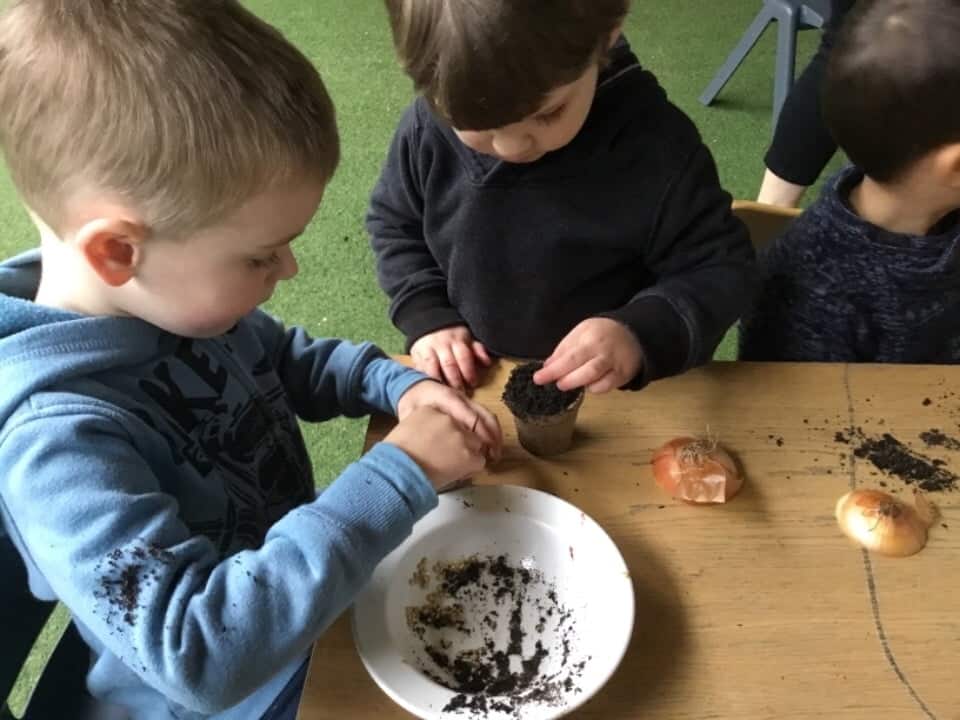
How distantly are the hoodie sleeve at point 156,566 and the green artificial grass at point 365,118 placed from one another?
2.91ft

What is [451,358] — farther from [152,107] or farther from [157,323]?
[152,107]

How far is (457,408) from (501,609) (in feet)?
0.64

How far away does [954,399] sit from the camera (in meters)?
→ 0.94

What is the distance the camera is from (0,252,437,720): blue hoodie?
636 mm

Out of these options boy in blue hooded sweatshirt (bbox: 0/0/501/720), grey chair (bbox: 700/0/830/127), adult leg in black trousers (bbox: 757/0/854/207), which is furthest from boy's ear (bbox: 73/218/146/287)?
grey chair (bbox: 700/0/830/127)

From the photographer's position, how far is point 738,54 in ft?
8.08

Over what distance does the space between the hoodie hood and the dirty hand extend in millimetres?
232


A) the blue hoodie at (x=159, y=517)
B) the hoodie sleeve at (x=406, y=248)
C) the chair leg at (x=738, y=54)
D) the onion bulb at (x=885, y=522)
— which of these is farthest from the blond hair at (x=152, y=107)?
the chair leg at (x=738, y=54)

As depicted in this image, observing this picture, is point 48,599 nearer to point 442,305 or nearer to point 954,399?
point 442,305

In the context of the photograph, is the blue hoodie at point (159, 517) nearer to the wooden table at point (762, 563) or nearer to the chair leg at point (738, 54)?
the wooden table at point (762, 563)

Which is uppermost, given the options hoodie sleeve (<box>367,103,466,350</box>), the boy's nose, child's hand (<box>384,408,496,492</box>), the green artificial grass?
the boy's nose

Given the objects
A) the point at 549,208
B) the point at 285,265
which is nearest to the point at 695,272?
the point at 549,208

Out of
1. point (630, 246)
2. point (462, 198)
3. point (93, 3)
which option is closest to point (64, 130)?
point (93, 3)

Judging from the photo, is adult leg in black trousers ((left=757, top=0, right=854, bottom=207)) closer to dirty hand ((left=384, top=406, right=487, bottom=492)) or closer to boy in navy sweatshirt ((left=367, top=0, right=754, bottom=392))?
boy in navy sweatshirt ((left=367, top=0, right=754, bottom=392))
